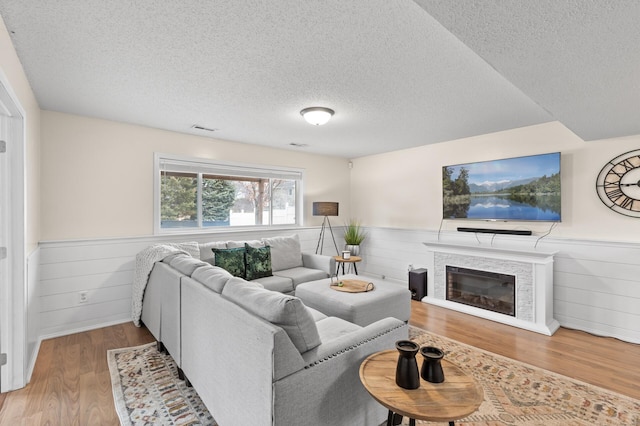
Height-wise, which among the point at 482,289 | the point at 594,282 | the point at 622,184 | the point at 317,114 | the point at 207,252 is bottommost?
the point at 482,289

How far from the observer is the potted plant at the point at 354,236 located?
544 cm

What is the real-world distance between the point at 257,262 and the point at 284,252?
61 cm

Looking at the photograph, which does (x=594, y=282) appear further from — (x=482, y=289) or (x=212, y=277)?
(x=212, y=277)

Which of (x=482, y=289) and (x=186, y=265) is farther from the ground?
(x=186, y=265)

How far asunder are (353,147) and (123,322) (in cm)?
409

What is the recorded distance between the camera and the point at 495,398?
2162mm

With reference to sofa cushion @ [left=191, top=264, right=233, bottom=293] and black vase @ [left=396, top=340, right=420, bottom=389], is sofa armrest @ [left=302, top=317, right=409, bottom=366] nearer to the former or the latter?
black vase @ [left=396, top=340, right=420, bottom=389]

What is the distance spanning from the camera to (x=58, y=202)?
10.8 feet

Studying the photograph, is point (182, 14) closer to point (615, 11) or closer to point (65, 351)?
point (615, 11)

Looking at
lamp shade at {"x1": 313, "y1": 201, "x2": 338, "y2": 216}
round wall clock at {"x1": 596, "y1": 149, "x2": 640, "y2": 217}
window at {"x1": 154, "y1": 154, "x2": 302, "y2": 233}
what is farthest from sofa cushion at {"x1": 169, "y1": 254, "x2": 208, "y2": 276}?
round wall clock at {"x1": 596, "y1": 149, "x2": 640, "y2": 217}

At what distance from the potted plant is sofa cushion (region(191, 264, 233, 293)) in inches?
137

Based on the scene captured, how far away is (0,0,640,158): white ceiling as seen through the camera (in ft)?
4.64

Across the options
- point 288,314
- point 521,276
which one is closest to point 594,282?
point 521,276

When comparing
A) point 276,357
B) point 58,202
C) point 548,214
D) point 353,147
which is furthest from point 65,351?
point 548,214
